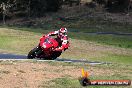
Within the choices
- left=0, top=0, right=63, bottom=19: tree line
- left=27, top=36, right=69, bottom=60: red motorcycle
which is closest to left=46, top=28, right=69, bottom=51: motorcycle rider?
left=27, top=36, right=69, bottom=60: red motorcycle

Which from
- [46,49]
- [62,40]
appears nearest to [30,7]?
[46,49]

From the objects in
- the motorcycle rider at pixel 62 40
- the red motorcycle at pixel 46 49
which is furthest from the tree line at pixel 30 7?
the motorcycle rider at pixel 62 40

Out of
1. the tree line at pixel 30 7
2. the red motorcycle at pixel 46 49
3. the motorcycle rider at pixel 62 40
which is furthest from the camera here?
the tree line at pixel 30 7

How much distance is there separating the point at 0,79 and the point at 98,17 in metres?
71.0

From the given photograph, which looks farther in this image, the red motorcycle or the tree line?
the tree line

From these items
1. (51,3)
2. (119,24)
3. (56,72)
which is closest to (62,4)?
(51,3)

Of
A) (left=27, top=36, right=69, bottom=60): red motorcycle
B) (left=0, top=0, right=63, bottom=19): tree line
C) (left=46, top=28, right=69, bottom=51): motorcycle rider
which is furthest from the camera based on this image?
(left=0, top=0, right=63, bottom=19): tree line

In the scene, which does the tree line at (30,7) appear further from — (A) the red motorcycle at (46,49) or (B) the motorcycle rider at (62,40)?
(B) the motorcycle rider at (62,40)

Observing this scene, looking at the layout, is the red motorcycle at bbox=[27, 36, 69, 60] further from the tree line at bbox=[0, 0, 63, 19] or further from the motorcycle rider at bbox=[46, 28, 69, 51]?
the tree line at bbox=[0, 0, 63, 19]

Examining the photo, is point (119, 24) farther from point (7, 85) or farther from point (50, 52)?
point (7, 85)

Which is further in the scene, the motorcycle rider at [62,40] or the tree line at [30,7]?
the tree line at [30,7]

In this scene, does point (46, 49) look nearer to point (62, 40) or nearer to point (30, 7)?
point (62, 40)

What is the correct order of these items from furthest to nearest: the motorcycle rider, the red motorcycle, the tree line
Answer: the tree line
the red motorcycle
the motorcycle rider

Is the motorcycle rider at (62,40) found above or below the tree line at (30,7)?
above
